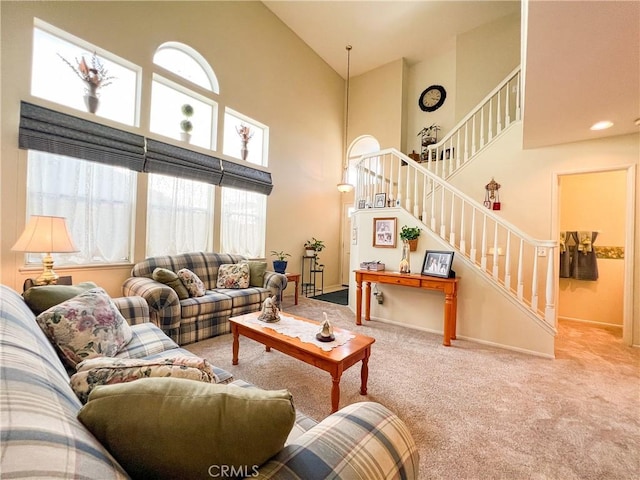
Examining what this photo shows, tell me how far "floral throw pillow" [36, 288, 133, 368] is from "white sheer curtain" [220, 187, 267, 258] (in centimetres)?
281

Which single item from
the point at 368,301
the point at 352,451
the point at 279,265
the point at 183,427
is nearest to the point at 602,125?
the point at 368,301

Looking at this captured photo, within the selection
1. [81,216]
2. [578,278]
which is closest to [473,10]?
[578,278]

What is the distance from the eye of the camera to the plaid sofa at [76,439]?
0.43 metres

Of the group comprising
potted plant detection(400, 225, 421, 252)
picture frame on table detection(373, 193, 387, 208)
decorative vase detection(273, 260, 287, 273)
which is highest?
picture frame on table detection(373, 193, 387, 208)

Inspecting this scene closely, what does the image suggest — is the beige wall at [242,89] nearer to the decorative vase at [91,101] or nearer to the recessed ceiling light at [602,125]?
the decorative vase at [91,101]

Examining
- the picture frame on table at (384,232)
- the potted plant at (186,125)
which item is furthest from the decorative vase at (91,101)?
the picture frame on table at (384,232)

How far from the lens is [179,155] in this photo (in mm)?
3691

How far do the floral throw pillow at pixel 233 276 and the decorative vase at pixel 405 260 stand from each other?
2.14 metres

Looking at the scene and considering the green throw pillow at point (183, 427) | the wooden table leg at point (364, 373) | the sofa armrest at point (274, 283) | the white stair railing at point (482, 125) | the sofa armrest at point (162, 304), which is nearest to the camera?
the green throw pillow at point (183, 427)

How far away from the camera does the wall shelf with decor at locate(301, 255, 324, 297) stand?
5.79 m

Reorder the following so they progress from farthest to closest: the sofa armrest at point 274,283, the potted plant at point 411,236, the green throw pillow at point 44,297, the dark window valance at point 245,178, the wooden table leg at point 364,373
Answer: the dark window valance at point 245,178 < the sofa armrest at point 274,283 < the potted plant at point 411,236 < the wooden table leg at point 364,373 < the green throw pillow at point 44,297

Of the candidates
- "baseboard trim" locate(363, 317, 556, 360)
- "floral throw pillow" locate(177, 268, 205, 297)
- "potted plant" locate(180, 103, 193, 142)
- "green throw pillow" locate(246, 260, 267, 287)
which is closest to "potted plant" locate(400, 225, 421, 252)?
"baseboard trim" locate(363, 317, 556, 360)

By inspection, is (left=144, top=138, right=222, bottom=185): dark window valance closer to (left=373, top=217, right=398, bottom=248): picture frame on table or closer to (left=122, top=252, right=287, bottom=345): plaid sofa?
(left=122, top=252, right=287, bottom=345): plaid sofa

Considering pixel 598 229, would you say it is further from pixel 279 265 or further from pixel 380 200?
pixel 279 265
